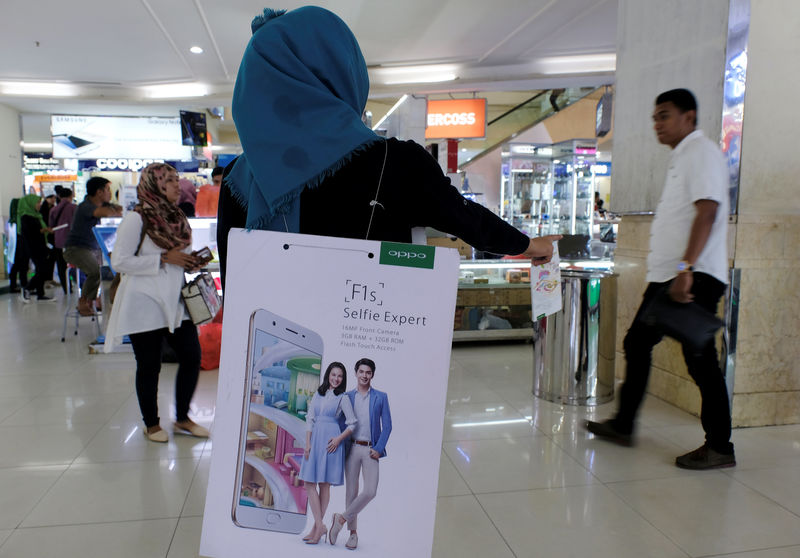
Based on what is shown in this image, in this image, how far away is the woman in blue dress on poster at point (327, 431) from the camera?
100 cm

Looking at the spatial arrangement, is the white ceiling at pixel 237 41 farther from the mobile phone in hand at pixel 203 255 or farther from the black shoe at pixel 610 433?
the black shoe at pixel 610 433

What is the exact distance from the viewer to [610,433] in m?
2.91

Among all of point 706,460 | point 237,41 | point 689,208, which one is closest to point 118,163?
point 237,41

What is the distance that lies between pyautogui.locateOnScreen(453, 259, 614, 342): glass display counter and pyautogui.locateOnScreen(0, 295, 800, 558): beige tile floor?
136 cm

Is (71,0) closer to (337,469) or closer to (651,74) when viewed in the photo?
(651,74)

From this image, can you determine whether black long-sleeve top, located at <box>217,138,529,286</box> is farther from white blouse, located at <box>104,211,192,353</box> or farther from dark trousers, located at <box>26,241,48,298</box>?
dark trousers, located at <box>26,241,48,298</box>

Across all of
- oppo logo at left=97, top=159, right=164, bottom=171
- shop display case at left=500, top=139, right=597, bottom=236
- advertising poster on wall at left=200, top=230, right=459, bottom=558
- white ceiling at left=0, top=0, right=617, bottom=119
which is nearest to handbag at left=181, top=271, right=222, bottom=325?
advertising poster on wall at left=200, top=230, right=459, bottom=558

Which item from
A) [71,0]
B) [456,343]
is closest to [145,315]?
[456,343]

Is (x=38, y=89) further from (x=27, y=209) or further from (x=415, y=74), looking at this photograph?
(x=415, y=74)

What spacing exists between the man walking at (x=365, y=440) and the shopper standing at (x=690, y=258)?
2.03 metres

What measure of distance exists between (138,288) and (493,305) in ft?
10.7

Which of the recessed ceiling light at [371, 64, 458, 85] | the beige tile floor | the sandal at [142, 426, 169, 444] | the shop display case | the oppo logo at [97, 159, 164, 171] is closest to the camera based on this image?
the beige tile floor

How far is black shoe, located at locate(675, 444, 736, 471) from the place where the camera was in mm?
2631

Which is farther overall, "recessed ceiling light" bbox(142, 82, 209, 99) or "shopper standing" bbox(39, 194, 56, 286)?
"recessed ceiling light" bbox(142, 82, 209, 99)
